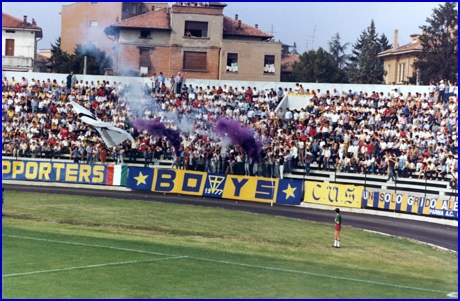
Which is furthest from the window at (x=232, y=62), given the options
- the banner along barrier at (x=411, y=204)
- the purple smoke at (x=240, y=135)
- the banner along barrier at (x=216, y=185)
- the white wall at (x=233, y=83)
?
the banner along barrier at (x=411, y=204)

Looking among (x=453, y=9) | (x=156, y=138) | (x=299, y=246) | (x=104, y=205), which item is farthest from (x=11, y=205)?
(x=453, y=9)

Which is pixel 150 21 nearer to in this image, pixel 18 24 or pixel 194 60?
pixel 194 60

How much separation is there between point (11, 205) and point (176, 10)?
90.1 ft

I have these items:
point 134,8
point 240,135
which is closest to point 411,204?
point 240,135

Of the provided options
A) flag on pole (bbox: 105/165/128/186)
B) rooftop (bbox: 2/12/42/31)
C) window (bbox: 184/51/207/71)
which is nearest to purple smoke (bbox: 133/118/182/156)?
flag on pole (bbox: 105/165/128/186)

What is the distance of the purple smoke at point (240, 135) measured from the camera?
42.4 metres

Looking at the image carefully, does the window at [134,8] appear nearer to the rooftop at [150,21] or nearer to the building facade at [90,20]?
the building facade at [90,20]

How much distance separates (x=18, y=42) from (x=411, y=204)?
35.0 meters

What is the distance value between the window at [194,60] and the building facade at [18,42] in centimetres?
1179

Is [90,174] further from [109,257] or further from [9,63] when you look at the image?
[109,257]

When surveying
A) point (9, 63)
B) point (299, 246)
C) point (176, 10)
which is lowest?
point (299, 246)

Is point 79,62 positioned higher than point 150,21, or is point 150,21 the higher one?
point 150,21

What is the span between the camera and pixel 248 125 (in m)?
45.1

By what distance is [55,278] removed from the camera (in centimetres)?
1831
